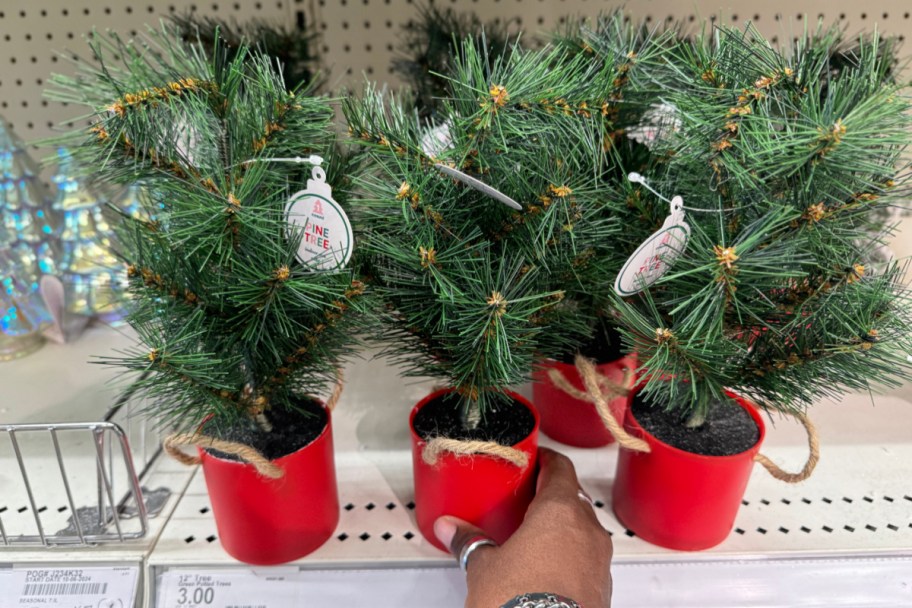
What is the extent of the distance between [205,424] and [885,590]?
63 centimetres

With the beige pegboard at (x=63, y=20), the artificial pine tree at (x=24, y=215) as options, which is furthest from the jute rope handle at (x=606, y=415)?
the artificial pine tree at (x=24, y=215)

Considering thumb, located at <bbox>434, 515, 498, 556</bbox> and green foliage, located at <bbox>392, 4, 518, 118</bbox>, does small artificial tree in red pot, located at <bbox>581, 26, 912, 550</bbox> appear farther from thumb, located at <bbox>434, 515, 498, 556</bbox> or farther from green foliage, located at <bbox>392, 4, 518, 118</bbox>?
green foliage, located at <bbox>392, 4, 518, 118</bbox>

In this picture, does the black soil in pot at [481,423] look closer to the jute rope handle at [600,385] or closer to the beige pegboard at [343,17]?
the jute rope handle at [600,385]

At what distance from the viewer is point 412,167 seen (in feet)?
1.46

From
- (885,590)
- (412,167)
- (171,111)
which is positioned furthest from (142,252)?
(885,590)

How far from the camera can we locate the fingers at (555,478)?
56 cm

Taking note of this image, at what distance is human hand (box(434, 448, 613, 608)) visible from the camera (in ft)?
1.55

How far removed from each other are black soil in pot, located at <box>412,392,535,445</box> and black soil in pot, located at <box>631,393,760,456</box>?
11 centimetres

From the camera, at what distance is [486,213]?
1.58ft

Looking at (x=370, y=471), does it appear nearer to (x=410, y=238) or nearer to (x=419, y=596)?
(x=419, y=596)

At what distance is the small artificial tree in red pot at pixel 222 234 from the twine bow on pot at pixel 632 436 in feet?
0.77

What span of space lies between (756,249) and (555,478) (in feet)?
0.91

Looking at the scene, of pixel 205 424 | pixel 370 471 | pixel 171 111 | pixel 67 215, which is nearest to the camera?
pixel 171 111

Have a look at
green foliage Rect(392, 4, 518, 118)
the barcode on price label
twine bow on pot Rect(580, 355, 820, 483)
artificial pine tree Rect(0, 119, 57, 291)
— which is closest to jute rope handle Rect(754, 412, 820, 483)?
twine bow on pot Rect(580, 355, 820, 483)
